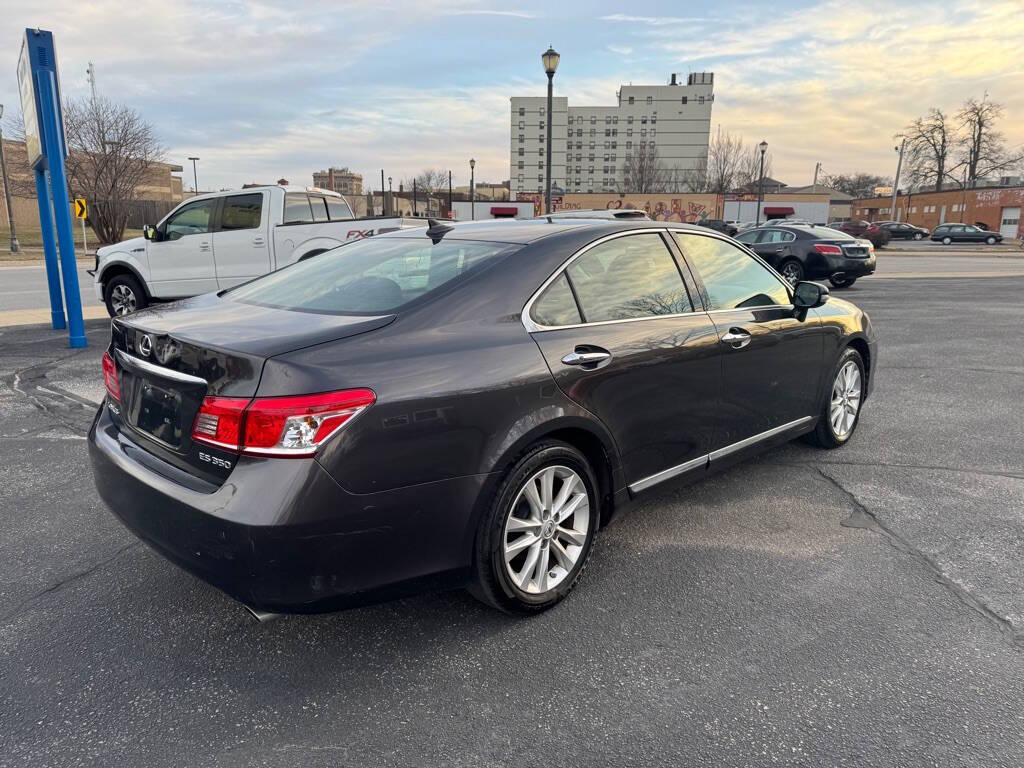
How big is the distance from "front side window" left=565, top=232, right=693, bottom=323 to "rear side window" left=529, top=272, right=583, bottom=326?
51mm

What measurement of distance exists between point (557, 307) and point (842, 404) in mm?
2921

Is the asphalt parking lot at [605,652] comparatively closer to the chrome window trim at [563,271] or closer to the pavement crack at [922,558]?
the pavement crack at [922,558]

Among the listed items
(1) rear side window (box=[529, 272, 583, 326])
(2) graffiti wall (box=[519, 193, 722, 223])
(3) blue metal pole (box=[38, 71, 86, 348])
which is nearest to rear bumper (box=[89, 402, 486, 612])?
(1) rear side window (box=[529, 272, 583, 326])

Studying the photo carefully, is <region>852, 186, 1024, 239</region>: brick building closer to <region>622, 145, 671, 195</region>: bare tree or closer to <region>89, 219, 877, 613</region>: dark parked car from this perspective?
<region>622, 145, 671, 195</region>: bare tree

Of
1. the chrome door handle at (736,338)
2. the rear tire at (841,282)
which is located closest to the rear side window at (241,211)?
the chrome door handle at (736,338)

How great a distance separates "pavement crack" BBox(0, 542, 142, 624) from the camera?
2.89 metres

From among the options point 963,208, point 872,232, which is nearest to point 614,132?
point 963,208

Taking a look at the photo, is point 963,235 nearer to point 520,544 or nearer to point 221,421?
point 520,544

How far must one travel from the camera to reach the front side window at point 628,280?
124 inches

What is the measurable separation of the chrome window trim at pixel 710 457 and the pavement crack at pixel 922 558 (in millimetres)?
494

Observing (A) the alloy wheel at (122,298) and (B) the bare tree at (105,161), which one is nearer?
(A) the alloy wheel at (122,298)

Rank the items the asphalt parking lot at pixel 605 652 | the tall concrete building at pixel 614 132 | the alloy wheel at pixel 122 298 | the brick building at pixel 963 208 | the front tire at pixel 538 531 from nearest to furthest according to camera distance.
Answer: the asphalt parking lot at pixel 605 652 < the front tire at pixel 538 531 < the alloy wheel at pixel 122 298 < the brick building at pixel 963 208 < the tall concrete building at pixel 614 132

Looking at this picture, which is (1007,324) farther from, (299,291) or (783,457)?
(299,291)

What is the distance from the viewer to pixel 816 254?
16734 mm
